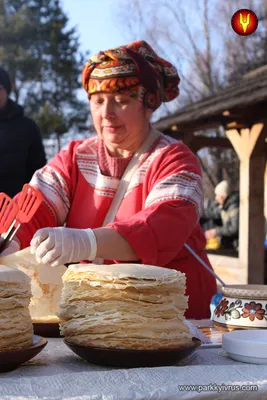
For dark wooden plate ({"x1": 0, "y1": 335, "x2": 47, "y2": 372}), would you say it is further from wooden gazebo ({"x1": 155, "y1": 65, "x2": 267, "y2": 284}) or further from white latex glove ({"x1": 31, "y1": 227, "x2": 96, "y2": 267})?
wooden gazebo ({"x1": 155, "y1": 65, "x2": 267, "y2": 284})

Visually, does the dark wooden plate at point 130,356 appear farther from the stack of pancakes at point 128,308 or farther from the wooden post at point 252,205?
the wooden post at point 252,205

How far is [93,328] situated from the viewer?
1.05m

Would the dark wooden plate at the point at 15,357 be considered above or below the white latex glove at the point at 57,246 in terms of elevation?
below

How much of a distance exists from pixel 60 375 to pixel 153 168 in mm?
1152

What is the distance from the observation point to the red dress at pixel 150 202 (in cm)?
179

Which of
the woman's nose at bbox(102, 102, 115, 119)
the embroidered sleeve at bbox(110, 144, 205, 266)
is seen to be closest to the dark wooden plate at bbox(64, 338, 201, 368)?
the embroidered sleeve at bbox(110, 144, 205, 266)

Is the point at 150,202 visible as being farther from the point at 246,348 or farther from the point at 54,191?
the point at 246,348

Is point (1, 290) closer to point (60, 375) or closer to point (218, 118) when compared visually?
point (60, 375)

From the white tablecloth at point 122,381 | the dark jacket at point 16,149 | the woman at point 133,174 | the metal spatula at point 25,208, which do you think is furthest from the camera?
the dark jacket at point 16,149

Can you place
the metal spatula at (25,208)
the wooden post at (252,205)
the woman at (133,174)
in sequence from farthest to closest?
the wooden post at (252,205) < the woman at (133,174) < the metal spatula at (25,208)

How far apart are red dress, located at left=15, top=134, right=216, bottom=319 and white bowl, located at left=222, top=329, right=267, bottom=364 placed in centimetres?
63

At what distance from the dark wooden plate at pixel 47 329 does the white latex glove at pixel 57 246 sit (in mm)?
148
